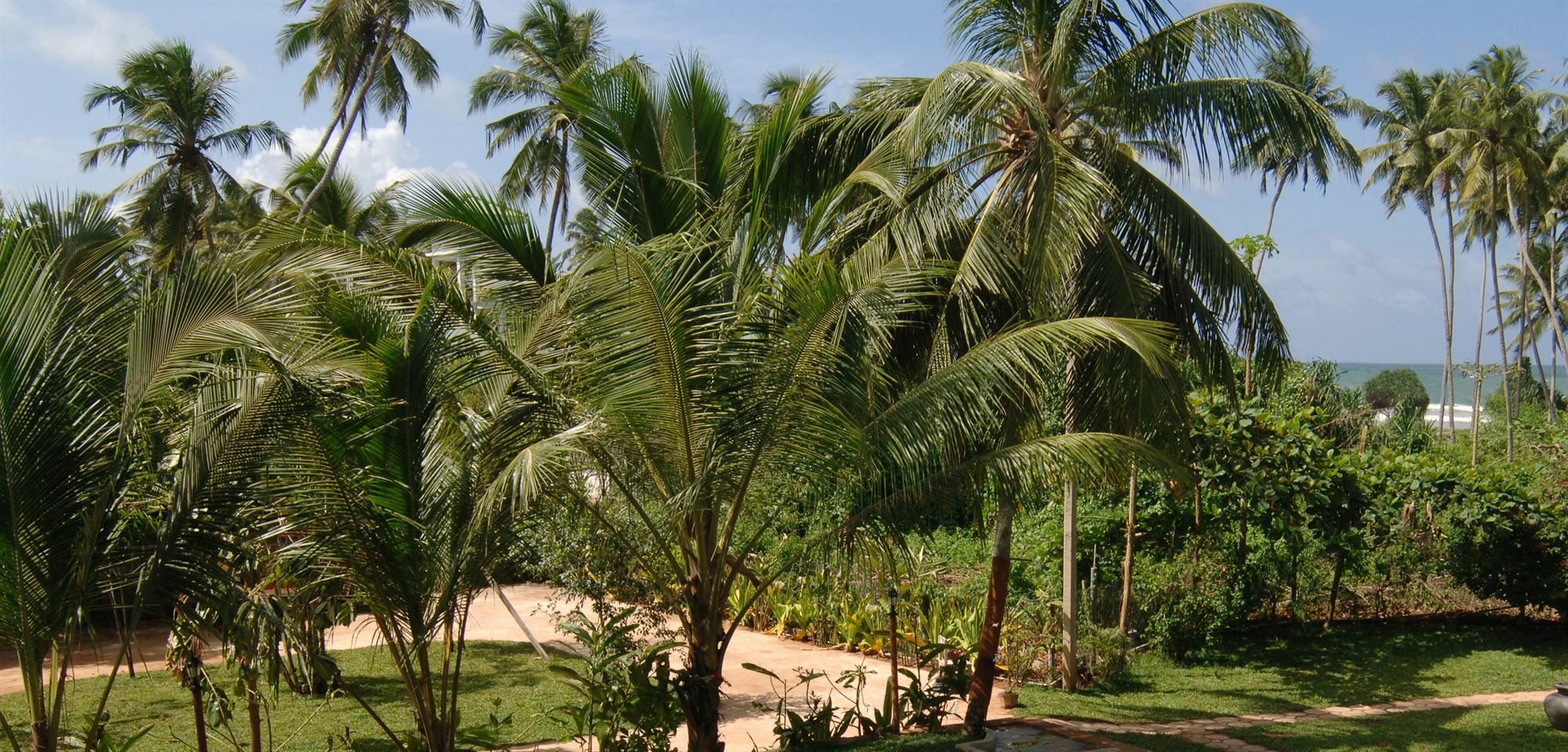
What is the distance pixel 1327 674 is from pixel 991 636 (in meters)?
4.45

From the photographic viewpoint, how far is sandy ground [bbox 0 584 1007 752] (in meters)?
8.93

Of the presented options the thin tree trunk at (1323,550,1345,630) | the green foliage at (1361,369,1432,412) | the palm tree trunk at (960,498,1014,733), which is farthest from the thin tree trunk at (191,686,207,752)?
the green foliage at (1361,369,1432,412)

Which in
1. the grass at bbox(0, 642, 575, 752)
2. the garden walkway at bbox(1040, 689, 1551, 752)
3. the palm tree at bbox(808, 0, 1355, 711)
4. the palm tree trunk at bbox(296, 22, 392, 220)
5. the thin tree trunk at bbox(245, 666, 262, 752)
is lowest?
the grass at bbox(0, 642, 575, 752)

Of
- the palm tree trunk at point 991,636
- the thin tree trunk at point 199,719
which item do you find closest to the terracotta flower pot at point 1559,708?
the palm tree trunk at point 991,636

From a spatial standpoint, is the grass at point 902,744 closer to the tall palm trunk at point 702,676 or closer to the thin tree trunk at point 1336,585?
the tall palm trunk at point 702,676

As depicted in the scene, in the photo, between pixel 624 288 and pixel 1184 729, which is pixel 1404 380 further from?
pixel 624 288

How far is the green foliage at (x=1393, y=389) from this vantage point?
175 feet

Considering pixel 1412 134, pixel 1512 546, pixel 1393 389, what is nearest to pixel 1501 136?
pixel 1412 134

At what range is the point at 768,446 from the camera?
5988 mm

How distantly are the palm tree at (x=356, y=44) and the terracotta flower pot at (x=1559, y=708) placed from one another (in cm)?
1907

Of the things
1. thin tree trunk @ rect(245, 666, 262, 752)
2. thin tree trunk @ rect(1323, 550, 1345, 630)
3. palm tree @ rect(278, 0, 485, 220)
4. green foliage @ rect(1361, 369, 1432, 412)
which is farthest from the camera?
green foliage @ rect(1361, 369, 1432, 412)

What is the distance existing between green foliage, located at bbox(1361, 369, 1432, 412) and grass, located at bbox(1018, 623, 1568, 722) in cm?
4514

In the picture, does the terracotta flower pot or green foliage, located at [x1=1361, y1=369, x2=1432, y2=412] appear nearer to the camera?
the terracotta flower pot

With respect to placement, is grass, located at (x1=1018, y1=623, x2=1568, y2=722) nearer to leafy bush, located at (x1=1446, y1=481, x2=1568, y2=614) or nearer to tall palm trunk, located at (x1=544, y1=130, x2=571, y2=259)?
leafy bush, located at (x1=1446, y1=481, x2=1568, y2=614)
